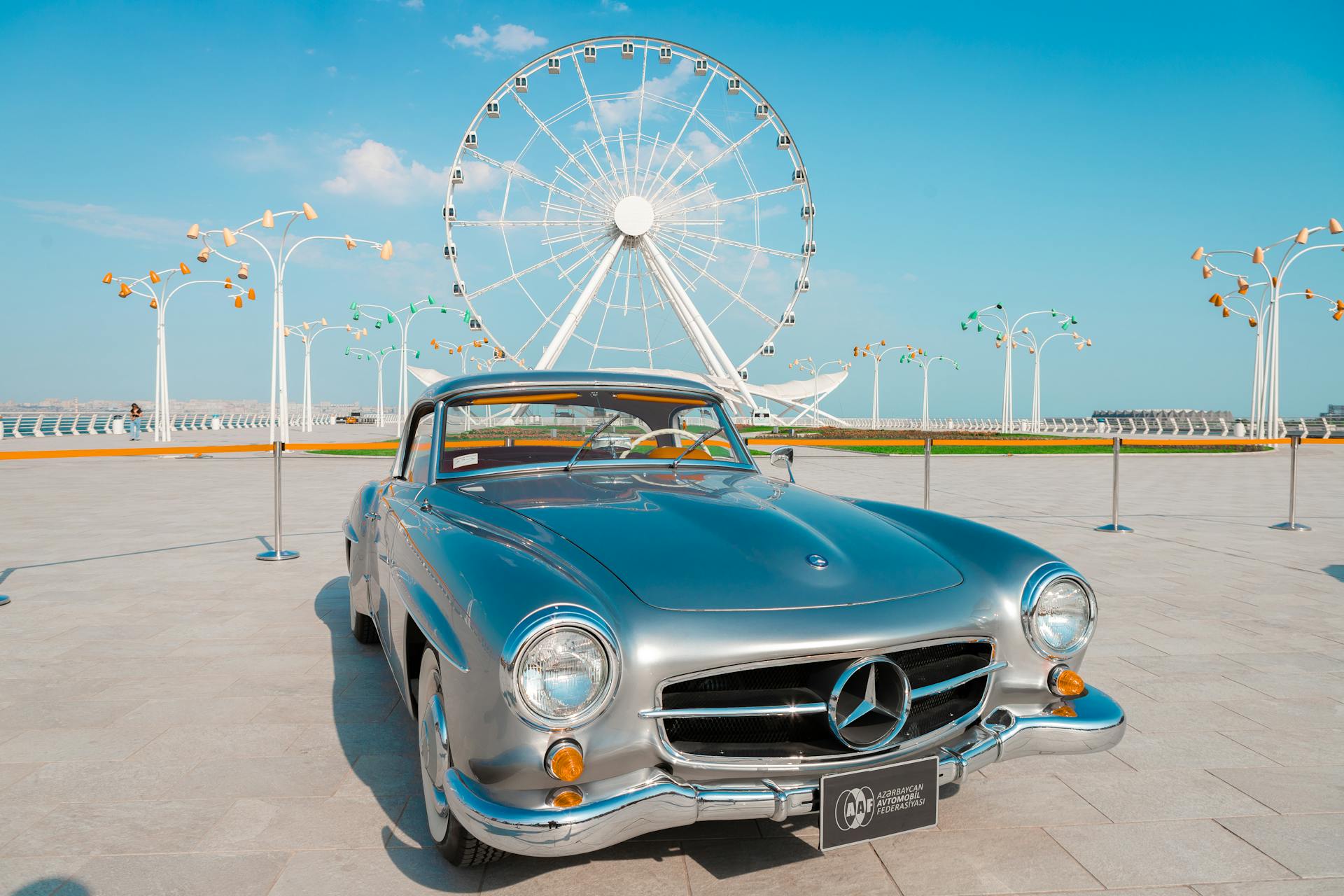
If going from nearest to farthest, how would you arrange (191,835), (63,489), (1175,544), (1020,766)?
(191,835) → (1020,766) → (1175,544) → (63,489)

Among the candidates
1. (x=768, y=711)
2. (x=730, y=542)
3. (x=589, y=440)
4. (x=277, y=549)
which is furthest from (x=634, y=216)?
(x=768, y=711)

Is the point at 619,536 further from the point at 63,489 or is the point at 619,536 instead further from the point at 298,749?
the point at 63,489

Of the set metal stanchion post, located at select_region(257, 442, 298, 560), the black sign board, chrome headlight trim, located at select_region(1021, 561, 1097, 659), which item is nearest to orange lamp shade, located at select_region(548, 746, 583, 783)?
the black sign board

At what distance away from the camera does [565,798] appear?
6.87ft

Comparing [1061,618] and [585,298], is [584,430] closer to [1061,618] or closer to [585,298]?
A: [1061,618]

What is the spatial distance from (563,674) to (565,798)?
29cm

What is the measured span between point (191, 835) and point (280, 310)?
2672 cm

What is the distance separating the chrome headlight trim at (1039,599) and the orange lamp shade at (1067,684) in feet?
0.16

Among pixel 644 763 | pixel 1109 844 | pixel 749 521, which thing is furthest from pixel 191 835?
pixel 1109 844

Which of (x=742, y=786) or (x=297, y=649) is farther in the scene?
(x=297, y=649)

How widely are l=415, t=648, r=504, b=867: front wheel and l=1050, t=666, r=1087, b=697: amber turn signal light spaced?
1.68m

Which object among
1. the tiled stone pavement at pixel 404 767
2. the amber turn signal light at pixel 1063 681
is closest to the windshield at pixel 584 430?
the tiled stone pavement at pixel 404 767

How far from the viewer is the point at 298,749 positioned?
3529mm

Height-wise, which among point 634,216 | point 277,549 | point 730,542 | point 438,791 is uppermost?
point 634,216
